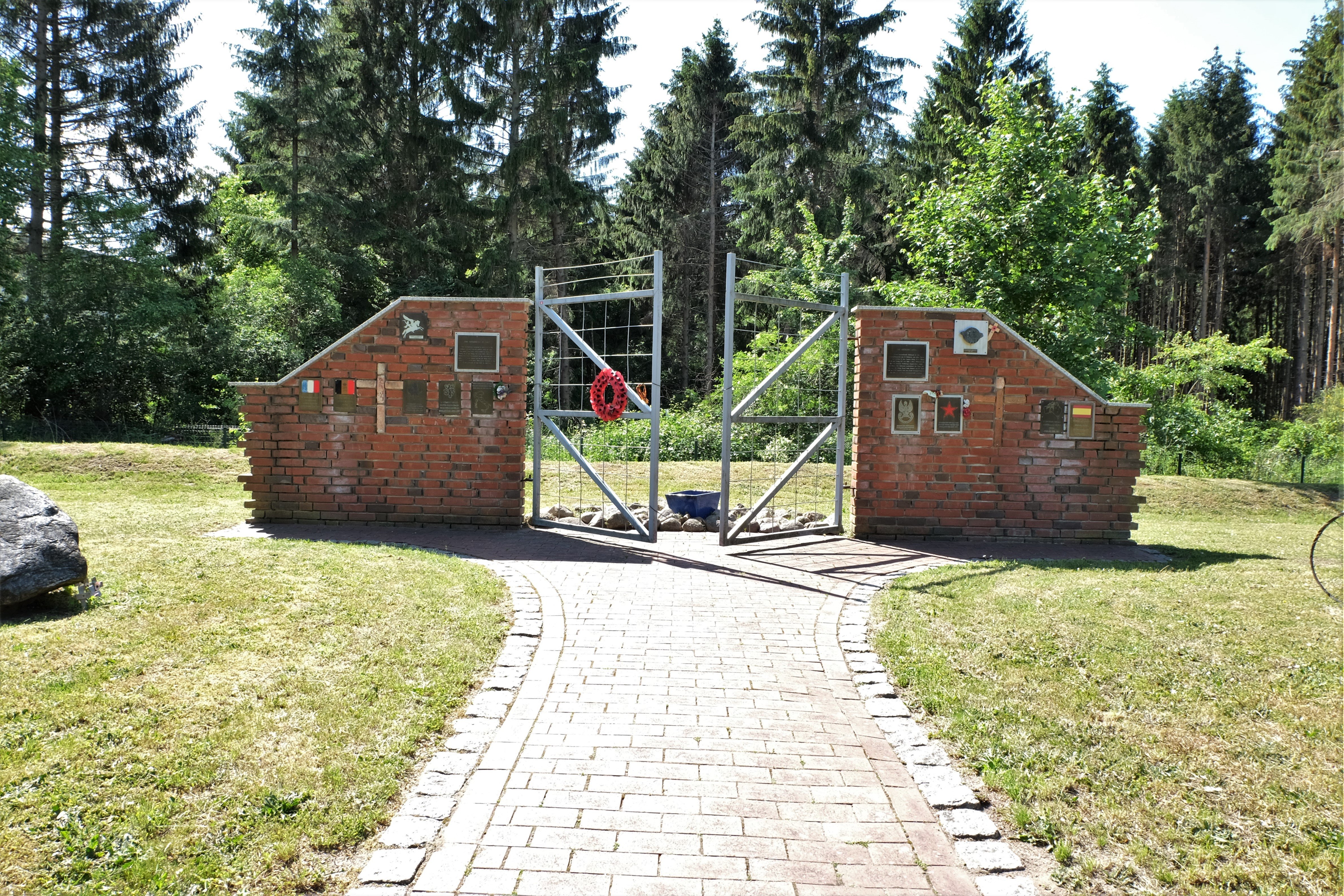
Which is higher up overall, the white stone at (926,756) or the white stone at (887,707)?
the white stone at (887,707)

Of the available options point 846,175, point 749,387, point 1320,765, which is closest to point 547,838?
point 1320,765

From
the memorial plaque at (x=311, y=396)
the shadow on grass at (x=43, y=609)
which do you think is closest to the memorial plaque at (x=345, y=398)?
the memorial plaque at (x=311, y=396)

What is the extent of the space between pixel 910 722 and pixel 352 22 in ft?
102

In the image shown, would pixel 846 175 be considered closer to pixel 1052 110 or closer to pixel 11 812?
pixel 1052 110

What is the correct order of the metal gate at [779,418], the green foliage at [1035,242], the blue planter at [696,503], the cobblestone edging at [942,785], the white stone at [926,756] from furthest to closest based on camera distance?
the green foliage at [1035,242]
the blue planter at [696,503]
the metal gate at [779,418]
the white stone at [926,756]
the cobblestone edging at [942,785]

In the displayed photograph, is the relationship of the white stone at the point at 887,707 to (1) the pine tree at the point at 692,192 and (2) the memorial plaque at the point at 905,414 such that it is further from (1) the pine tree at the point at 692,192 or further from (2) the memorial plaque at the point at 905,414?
(1) the pine tree at the point at 692,192

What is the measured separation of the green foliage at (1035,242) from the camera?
1552 cm

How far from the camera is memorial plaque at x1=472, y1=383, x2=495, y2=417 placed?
391 inches

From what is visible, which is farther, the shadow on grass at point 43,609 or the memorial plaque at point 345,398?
the memorial plaque at point 345,398

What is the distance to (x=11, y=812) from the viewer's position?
10.1 ft

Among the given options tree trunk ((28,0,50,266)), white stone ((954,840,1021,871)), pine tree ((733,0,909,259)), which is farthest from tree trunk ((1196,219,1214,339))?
tree trunk ((28,0,50,266))

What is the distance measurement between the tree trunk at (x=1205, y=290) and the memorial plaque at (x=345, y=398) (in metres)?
32.7

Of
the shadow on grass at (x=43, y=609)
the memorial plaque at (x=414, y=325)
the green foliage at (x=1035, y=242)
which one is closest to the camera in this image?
the shadow on grass at (x=43, y=609)

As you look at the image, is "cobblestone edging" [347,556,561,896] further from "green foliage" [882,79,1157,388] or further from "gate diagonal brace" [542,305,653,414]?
"green foliage" [882,79,1157,388]
